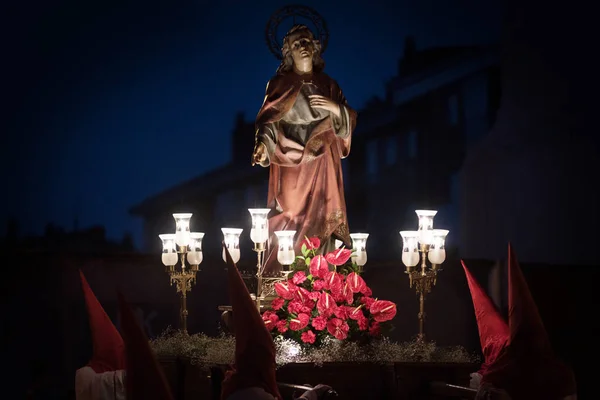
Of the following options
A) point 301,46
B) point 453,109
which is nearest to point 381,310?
point 301,46

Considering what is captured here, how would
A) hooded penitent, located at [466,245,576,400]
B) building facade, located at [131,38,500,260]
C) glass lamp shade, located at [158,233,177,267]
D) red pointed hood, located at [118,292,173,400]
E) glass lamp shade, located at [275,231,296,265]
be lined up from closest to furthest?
red pointed hood, located at [118,292,173,400] < hooded penitent, located at [466,245,576,400] < glass lamp shade, located at [275,231,296,265] < glass lamp shade, located at [158,233,177,267] < building facade, located at [131,38,500,260]

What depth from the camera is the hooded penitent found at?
3840mm

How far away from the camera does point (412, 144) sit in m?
7.03

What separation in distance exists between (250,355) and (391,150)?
11.8 ft

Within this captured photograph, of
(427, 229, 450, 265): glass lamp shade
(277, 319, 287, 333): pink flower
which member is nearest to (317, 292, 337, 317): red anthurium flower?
(277, 319, 287, 333): pink flower

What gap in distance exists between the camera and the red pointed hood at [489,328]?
424 cm

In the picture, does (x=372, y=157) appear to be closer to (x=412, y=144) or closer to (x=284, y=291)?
Answer: (x=412, y=144)

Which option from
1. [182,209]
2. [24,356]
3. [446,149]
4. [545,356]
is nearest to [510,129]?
[446,149]

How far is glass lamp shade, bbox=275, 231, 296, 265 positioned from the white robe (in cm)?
97

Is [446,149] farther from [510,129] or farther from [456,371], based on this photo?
[456,371]

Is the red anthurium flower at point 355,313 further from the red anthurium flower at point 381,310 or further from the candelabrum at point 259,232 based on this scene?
the candelabrum at point 259,232

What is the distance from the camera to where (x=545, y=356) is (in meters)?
3.93

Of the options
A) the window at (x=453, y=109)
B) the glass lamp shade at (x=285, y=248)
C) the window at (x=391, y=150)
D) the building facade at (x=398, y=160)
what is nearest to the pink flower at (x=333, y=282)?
the glass lamp shade at (x=285, y=248)

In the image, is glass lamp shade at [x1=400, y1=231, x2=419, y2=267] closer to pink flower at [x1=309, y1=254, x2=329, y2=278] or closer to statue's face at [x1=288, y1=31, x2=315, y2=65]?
pink flower at [x1=309, y1=254, x2=329, y2=278]
